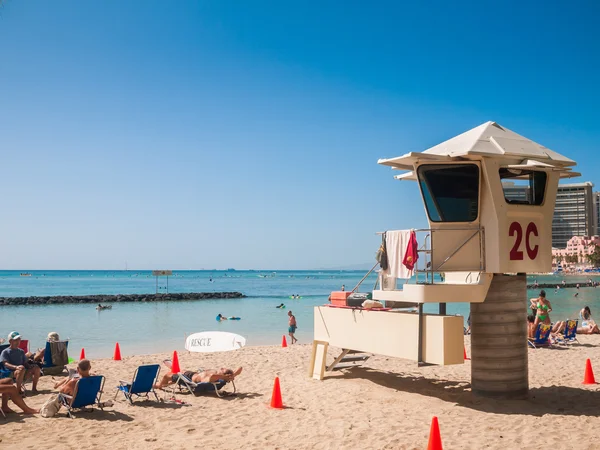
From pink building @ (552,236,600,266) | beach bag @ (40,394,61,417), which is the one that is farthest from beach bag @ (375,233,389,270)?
pink building @ (552,236,600,266)

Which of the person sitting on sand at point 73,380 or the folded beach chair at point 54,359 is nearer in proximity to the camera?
the person sitting on sand at point 73,380

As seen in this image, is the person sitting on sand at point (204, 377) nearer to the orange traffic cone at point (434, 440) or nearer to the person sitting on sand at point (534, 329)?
the orange traffic cone at point (434, 440)

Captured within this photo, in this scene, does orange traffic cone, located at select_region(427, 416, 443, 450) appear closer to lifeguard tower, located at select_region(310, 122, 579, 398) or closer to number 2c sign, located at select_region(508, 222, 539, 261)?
lifeguard tower, located at select_region(310, 122, 579, 398)

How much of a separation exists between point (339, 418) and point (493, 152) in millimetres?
5573

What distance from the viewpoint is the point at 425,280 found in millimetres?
10391

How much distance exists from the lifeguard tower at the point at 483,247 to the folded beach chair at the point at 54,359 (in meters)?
8.33

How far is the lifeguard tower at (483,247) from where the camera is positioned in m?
10.1

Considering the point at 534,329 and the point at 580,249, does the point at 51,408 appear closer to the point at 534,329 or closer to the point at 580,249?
the point at 534,329

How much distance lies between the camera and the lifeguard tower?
33.3ft

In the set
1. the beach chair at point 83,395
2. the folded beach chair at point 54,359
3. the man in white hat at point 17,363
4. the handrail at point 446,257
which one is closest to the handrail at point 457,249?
the handrail at point 446,257

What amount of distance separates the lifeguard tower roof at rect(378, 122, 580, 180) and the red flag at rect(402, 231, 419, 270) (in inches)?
58.6

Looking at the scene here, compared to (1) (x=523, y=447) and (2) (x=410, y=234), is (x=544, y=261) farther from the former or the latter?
(1) (x=523, y=447)

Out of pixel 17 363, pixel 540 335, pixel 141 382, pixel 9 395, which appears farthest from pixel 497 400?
pixel 17 363

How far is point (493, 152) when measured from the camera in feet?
33.2
